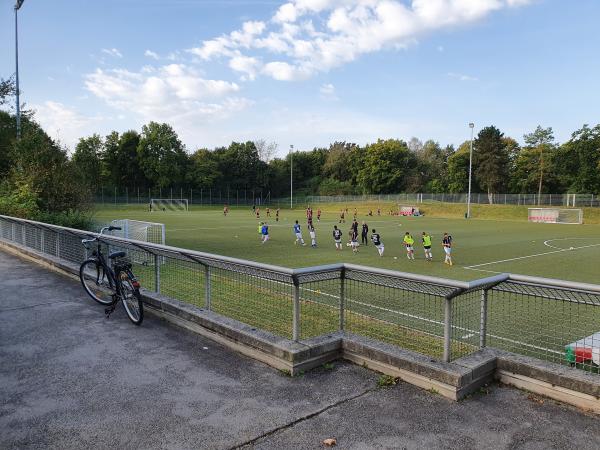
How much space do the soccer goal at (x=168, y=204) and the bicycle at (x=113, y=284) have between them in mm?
69805

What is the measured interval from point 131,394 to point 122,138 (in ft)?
296

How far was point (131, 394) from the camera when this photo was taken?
14.2 feet

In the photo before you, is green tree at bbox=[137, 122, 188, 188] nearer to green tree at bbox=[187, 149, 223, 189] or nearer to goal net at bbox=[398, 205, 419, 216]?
green tree at bbox=[187, 149, 223, 189]

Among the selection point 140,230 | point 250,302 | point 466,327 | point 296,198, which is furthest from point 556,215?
point 250,302

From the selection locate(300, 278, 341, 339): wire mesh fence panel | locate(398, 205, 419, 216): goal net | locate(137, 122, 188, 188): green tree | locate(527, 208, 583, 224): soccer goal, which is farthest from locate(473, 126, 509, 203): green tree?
locate(300, 278, 341, 339): wire mesh fence panel

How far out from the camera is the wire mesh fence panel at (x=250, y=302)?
649 centimetres

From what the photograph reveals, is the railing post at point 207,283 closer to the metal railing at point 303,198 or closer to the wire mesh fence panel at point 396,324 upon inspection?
the wire mesh fence panel at point 396,324

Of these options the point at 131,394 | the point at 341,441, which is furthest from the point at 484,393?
the point at 131,394

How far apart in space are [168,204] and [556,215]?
2315 inches

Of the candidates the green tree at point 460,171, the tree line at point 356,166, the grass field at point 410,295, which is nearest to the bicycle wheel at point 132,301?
the grass field at point 410,295

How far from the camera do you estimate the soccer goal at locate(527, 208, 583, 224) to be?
164 feet

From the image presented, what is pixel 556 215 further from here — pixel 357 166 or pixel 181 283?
pixel 181 283

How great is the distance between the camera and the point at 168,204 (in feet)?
266

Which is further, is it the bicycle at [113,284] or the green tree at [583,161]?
the green tree at [583,161]
